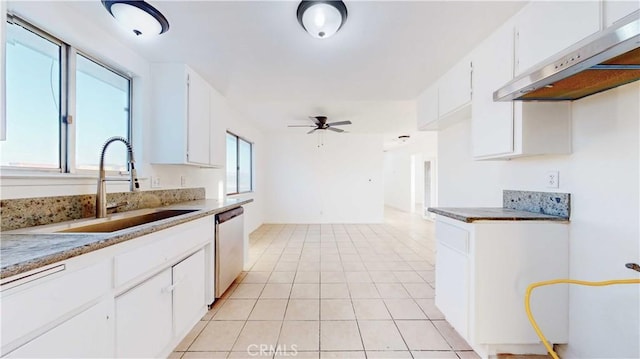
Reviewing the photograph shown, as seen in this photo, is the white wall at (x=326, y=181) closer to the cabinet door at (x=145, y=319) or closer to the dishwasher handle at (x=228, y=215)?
the dishwasher handle at (x=228, y=215)

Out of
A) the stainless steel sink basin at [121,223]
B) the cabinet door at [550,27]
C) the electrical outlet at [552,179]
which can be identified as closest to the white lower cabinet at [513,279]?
the electrical outlet at [552,179]

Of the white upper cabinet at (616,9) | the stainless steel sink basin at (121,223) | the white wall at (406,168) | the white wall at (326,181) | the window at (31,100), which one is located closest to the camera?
the white upper cabinet at (616,9)

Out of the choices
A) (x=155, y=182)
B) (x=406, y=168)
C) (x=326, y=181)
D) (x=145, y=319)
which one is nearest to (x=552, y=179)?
(x=145, y=319)

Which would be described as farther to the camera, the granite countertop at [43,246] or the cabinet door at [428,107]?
the cabinet door at [428,107]

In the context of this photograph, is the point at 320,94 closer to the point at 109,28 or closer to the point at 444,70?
the point at 444,70

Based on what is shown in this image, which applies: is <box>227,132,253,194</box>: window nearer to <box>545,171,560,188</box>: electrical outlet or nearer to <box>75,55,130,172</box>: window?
<box>75,55,130,172</box>: window

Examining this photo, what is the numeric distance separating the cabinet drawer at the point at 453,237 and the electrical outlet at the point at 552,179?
0.64 metres

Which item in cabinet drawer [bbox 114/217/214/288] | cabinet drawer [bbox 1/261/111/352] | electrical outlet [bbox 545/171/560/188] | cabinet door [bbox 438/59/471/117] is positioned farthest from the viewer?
cabinet door [bbox 438/59/471/117]

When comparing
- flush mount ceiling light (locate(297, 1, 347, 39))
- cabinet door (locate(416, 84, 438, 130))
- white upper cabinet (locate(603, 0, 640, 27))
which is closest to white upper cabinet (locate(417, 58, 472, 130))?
cabinet door (locate(416, 84, 438, 130))

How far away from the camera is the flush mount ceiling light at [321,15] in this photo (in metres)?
1.48

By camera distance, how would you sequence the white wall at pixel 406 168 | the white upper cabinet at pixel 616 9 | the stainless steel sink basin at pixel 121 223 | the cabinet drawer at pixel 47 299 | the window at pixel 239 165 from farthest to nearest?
the white wall at pixel 406 168 → the window at pixel 239 165 → the stainless steel sink basin at pixel 121 223 → the white upper cabinet at pixel 616 9 → the cabinet drawer at pixel 47 299

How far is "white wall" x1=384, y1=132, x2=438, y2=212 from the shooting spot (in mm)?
7258

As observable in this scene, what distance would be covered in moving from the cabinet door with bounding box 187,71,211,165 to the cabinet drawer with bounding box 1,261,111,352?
1.52 metres

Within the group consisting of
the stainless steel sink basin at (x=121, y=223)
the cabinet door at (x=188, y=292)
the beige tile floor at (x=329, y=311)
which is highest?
the stainless steel sink basin at (x=121, y=223)
